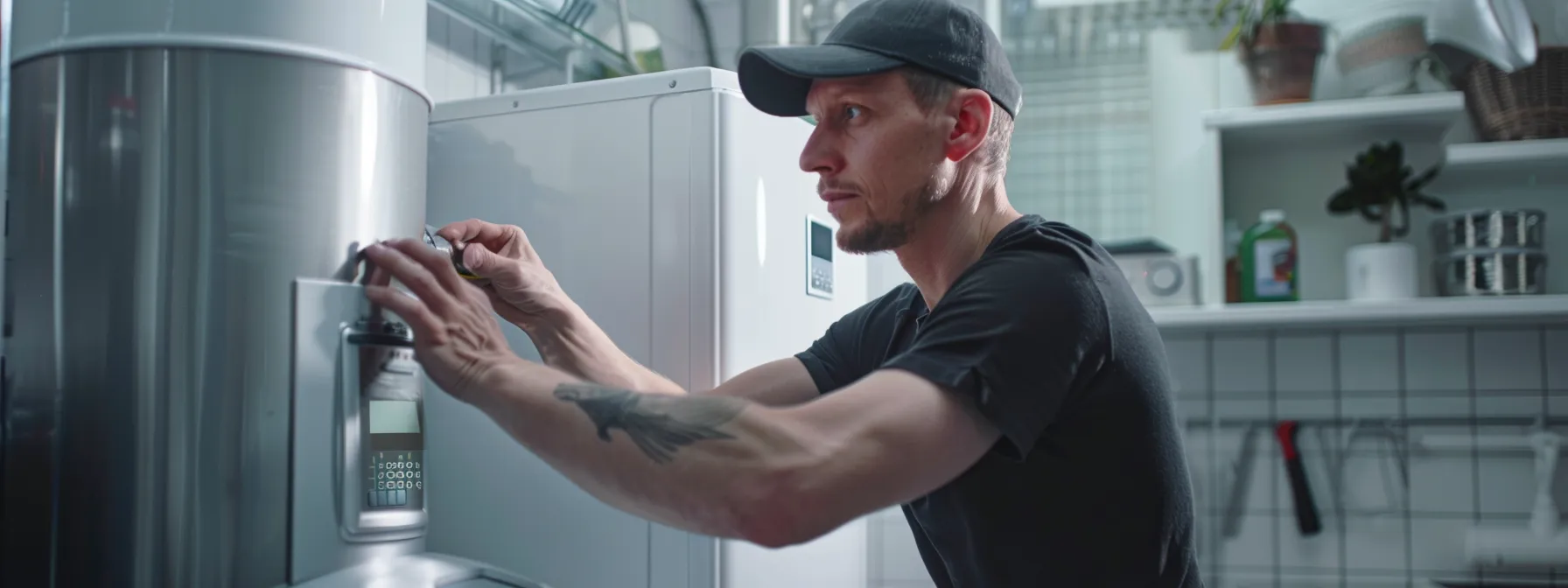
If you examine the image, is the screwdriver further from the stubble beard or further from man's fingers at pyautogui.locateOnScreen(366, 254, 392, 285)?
the stubble beard

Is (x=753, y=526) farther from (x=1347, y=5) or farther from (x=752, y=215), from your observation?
(x=1347, y=5)

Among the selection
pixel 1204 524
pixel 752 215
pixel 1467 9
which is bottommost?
pixel 1204 524

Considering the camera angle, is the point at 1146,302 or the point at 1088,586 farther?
the point at 1146,302

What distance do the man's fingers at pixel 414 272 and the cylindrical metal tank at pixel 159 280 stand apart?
4 cm

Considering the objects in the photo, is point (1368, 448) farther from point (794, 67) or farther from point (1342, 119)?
point (794, 67)

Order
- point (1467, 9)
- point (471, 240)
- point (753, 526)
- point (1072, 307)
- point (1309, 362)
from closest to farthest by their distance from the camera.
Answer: point (753, 526), point (1072, 307), point (471, 240), point (1467, 9), point (1309, 362)

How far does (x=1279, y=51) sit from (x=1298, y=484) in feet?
2.71

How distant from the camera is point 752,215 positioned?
1342mm

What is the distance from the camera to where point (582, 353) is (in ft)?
3.72

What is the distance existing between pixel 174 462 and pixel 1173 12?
213 cm

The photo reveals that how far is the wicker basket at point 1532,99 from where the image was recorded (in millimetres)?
2064

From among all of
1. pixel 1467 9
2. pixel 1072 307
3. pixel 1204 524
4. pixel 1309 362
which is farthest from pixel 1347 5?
pixel 1072 307

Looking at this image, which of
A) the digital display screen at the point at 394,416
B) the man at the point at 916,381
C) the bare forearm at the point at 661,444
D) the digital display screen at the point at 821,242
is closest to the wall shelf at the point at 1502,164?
the digital display screen at the point at 821,242

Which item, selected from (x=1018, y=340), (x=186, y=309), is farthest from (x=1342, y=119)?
(x=186, y=309)
